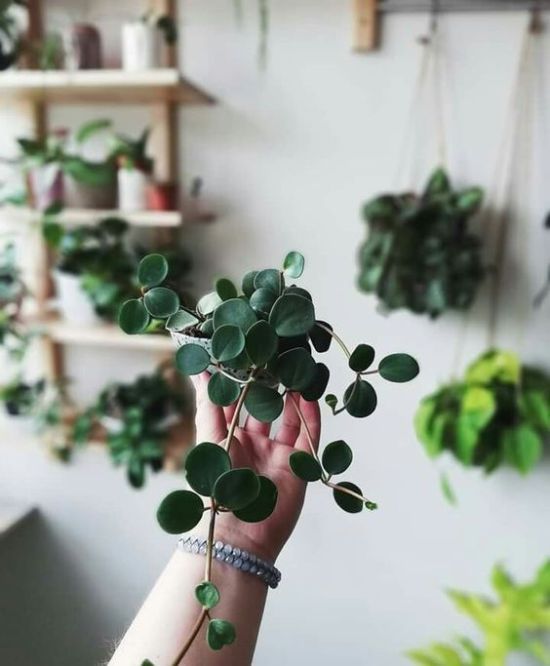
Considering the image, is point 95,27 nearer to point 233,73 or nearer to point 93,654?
point 233,73

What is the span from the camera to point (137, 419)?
1.56 meters

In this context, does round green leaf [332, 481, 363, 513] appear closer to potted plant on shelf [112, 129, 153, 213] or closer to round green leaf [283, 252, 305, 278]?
round green leaf [283, 252, 305, 278]

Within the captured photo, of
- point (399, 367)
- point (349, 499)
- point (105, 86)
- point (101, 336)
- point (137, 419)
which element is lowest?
point (137, 419)

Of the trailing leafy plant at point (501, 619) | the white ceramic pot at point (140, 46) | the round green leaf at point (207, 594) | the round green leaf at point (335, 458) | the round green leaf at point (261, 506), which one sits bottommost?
the trailing leafy plant at point (501, 619)

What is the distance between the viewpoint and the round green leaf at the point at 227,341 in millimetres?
446

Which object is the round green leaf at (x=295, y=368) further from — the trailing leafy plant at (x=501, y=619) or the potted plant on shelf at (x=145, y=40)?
the trailing leafy plant at (x=501, y=619)

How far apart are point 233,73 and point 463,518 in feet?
3.89

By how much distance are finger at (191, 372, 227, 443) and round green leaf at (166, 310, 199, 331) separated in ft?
0.16

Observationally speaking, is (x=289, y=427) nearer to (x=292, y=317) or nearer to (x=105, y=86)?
(x=292, y=317)

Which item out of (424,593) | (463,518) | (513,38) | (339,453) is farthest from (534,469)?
(339,453)

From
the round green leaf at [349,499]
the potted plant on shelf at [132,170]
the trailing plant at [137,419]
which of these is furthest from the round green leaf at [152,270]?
the trailing plant at [137,419]

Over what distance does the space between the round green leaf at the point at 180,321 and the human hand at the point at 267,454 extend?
0.16 feet

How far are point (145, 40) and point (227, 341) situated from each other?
115 centimetres

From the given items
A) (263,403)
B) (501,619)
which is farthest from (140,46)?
(501,619)
